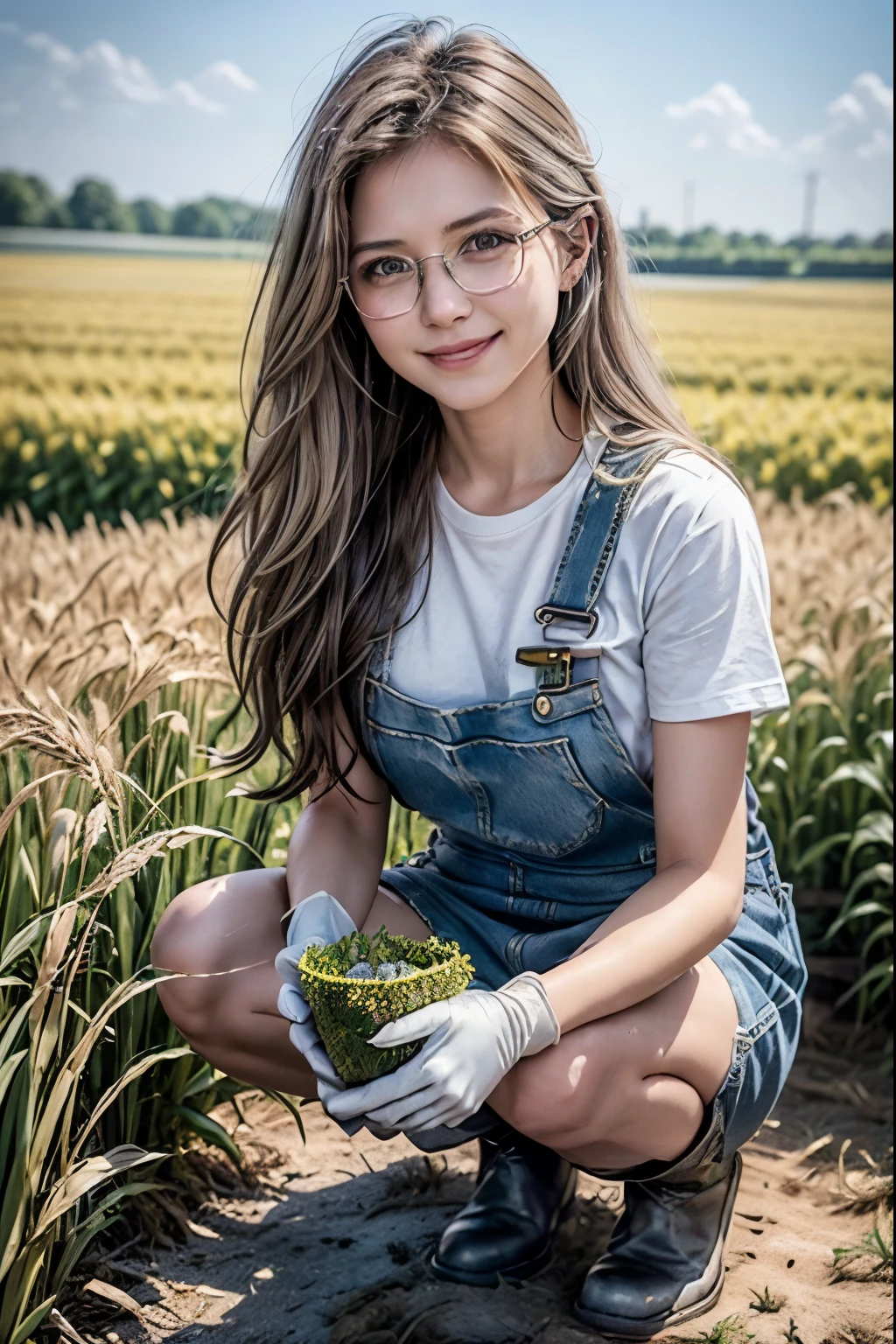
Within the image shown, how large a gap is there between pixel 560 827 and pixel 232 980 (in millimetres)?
426

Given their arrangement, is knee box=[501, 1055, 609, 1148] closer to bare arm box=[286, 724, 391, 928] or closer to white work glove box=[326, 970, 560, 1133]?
white work glove box=[326, 970, 560, 1133]

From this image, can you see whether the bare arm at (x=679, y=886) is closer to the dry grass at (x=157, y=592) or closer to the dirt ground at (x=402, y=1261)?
the dirt ground at (x=402, y=1261)

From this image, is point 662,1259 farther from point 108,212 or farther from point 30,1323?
point 108,212

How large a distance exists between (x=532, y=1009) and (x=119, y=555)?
1.85 meters

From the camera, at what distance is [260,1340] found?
146 centimetres

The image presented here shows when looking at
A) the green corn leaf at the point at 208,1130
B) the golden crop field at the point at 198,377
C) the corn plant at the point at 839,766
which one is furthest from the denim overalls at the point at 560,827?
the golden crop field at the point at 198,377

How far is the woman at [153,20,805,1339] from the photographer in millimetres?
1378

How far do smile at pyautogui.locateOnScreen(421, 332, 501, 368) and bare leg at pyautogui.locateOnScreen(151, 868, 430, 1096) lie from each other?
0.68m

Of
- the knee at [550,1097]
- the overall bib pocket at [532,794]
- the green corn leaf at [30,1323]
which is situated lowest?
the green corn leaf at [30,1323]

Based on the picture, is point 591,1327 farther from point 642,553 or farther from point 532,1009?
point 642,553

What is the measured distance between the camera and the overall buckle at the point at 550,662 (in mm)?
1469

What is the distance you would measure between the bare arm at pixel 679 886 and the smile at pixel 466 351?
0.47 meters

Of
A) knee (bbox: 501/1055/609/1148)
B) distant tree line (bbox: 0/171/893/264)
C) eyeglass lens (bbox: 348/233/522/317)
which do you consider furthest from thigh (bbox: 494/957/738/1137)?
distant tree line (bbox: 0/171/893/264)

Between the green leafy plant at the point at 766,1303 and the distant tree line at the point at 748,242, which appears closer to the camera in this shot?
the green leafy plant at the point at 766,1303
